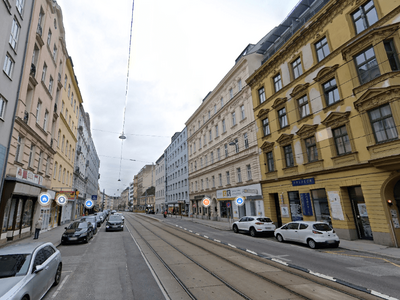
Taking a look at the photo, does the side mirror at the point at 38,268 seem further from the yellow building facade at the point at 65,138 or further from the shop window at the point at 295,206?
the yellow building facade at the point at 65,138

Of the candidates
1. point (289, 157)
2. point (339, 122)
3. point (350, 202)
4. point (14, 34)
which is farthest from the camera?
point (289, 157)

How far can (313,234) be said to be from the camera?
42.4 feet

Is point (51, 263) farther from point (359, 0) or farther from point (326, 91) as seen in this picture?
point (359, 0)

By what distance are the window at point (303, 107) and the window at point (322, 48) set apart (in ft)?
10.8

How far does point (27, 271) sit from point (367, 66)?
19.2 m

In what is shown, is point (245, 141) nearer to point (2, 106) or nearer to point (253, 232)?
point (253, 232)

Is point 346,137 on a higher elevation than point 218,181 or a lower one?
higher

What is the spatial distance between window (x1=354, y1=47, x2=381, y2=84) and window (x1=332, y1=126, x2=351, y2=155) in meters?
3.48

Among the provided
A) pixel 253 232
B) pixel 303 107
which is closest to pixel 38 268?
pixel 253 232

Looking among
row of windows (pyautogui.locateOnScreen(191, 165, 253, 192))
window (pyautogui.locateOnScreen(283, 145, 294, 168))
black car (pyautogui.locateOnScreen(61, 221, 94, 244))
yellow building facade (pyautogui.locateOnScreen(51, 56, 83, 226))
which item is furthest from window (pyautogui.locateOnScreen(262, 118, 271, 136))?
yellow building facade (pyautogui.locateOnScreen(51, 56, 83, 226))

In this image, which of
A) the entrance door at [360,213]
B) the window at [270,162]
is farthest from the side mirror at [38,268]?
the window at [270,162]

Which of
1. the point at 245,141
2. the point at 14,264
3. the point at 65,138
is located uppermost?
the point at 65,138

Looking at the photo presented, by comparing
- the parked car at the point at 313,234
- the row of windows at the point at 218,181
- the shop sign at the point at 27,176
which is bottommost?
the parked car at the point at 313,234

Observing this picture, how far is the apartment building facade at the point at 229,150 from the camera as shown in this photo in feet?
86.7
